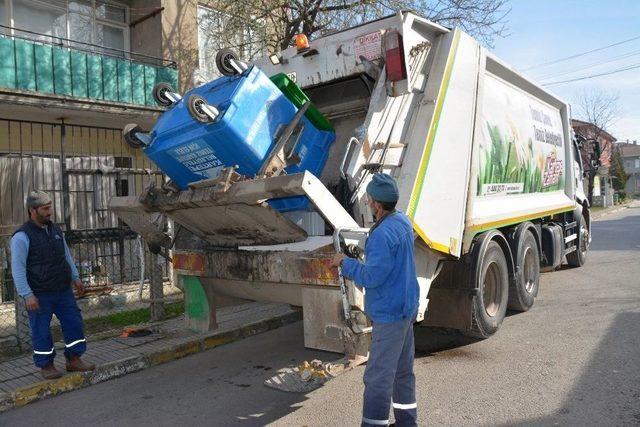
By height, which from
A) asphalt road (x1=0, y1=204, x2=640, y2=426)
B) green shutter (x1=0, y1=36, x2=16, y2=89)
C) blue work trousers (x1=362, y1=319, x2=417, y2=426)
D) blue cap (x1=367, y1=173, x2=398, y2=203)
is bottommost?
asphalt road (x1=0, y1=204, x2=640, y2=426)

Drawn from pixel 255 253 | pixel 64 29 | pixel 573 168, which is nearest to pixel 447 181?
pixel 255 253

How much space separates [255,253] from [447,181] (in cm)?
164

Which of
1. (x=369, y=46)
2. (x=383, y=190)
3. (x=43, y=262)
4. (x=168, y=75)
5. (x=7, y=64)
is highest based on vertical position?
(x=168, y=75)

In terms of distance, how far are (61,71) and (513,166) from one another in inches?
292

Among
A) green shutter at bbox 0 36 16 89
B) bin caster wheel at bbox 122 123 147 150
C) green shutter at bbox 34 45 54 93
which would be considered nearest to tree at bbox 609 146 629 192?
green shutter at bbox 34 45 54 93

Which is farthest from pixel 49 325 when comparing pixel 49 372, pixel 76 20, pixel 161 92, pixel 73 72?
pixel 76 20

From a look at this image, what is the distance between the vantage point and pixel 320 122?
427 centimetres

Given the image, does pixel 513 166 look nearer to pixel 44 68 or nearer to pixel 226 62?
pixel 226 62

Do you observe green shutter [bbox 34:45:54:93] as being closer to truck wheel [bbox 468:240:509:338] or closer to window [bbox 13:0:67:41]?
window [bbox 13:0:67:41]

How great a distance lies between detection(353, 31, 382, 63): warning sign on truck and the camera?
14.4ft

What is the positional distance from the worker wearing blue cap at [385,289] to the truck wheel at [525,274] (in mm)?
3235

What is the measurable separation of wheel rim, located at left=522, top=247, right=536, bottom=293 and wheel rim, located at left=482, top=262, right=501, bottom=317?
0.88 metres

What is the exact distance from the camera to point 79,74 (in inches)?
374

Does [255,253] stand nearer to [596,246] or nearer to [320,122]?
[320,122]
